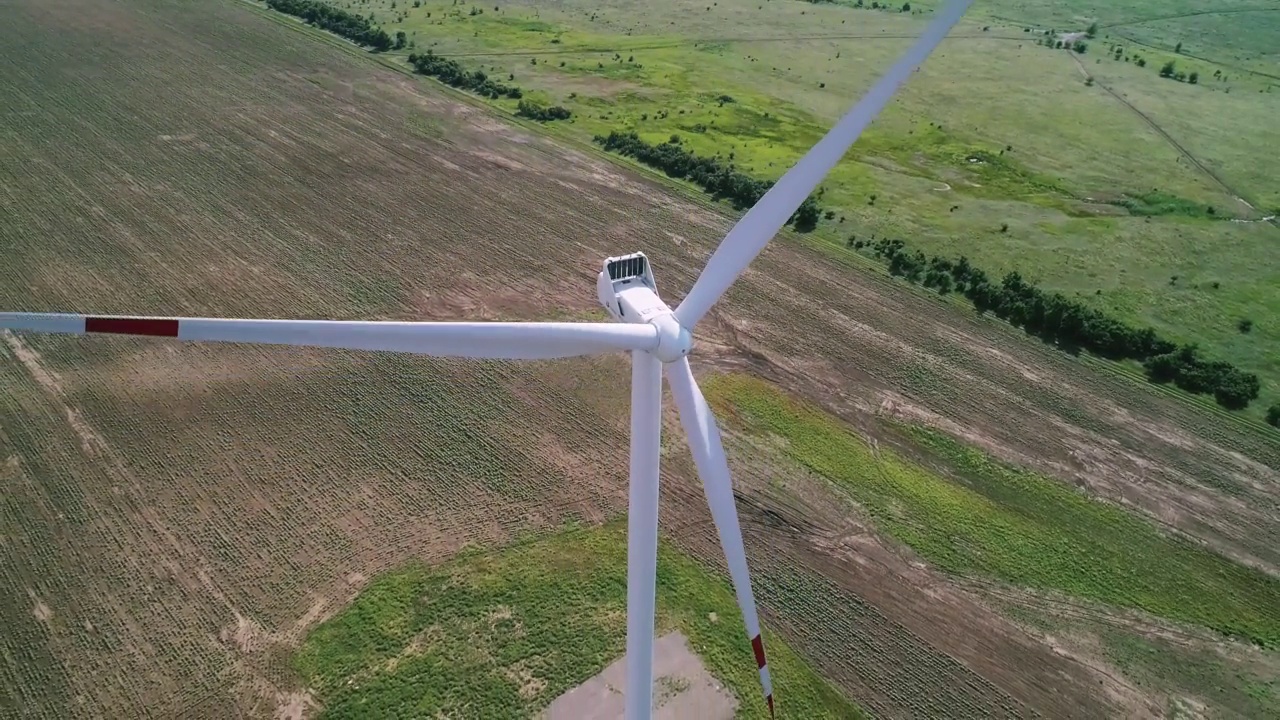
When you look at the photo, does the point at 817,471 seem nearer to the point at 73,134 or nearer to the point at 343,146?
the point at 343,146

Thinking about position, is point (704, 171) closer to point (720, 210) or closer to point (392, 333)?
point (720, 210)

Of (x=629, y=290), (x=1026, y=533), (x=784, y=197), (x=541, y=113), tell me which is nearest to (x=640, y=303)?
(x=629, y=290)

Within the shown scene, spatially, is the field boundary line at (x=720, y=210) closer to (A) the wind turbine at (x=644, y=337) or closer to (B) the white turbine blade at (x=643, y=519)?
(A) the wind turbine at (x=644, y=337)

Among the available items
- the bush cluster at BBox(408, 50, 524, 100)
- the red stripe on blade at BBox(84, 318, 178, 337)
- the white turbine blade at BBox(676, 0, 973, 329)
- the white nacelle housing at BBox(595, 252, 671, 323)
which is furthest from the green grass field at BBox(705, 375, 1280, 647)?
the bush cluster at BBox(408, 50, 524, 100)

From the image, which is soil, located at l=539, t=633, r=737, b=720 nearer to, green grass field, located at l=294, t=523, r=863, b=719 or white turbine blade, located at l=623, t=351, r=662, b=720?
green grass field, located at l=294, t=523, r=863, b=719

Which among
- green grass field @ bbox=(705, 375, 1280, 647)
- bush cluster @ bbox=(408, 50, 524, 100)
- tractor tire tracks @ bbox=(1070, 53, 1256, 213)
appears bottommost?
green grass field @ bbox=(705, 375, 1280, 647)

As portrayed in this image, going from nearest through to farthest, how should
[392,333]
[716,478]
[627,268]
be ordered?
[392,333] → [716,478] → [627,268]

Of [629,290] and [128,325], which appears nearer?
[128,325]
